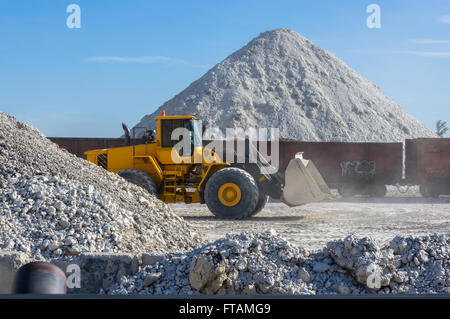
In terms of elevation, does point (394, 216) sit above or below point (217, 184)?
below

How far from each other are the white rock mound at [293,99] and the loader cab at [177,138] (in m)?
24.9

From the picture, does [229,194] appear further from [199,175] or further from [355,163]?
[355,163]

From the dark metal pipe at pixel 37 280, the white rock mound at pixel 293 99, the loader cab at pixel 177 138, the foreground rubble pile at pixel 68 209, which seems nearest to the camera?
the dark metal pipe at pixel 37 280

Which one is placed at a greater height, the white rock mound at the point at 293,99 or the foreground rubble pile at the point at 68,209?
the white rock mound at the point at 293,99

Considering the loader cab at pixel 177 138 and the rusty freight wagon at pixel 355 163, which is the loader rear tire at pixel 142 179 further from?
the rusty freight wagon at pixel 355 163

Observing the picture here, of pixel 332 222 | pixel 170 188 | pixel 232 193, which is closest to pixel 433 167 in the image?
pixel 332 222

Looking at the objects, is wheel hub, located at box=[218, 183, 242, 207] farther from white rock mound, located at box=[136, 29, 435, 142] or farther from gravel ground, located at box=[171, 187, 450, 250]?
white rock mound, located at box=[136, 29, 435, 142]

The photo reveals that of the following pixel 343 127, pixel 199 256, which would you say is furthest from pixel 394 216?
pixel 343 127

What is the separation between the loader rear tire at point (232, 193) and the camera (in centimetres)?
1077

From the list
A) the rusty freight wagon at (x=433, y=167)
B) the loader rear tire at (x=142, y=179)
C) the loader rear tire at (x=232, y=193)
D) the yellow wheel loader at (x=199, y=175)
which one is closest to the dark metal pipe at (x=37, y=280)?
the yellow wheel loader at (x=199, y=175)

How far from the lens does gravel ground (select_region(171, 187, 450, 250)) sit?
29.1ft
